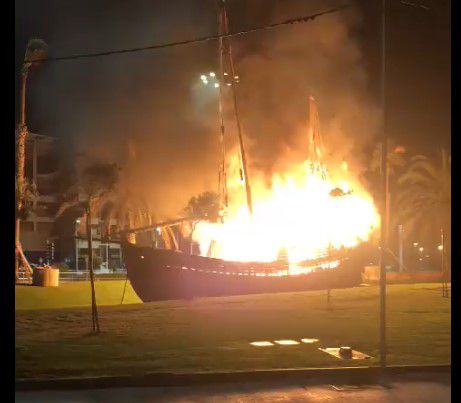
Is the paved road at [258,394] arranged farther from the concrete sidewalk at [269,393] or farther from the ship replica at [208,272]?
the ship replica at [208,272]

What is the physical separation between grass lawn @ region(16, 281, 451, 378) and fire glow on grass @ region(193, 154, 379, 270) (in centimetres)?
1624

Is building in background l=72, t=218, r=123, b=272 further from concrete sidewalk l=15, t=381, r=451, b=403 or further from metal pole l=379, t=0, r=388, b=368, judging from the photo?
concrete sidewalk l=15, t=381, r=451, b=403

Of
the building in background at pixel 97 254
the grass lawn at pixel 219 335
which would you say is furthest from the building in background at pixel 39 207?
the grass lawn at pixel 219 335

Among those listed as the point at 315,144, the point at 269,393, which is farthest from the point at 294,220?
the point at 269,393

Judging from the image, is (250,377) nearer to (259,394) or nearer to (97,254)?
(259,394)

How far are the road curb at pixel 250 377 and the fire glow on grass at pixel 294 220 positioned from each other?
2772 centimetres

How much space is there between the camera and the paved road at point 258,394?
26.3 ft

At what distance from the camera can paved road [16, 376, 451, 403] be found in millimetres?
8023

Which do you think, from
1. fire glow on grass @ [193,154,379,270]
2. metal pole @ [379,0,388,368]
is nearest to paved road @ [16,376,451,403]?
metal pole @ [379,0,388,368]

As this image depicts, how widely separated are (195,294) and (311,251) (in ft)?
38.9

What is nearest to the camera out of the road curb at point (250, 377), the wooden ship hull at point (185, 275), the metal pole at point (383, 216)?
the road curb at point (250, 377)

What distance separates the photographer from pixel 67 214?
67.8 metres
